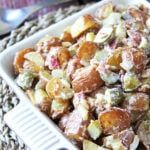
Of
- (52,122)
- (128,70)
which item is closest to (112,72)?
(128,70)

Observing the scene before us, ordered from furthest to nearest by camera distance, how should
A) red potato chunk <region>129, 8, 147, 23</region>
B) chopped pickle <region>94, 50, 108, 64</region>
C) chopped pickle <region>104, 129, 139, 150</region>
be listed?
red potato chunk <region>129, 8, 147, 23</region> < chopped pickle <region>94, 50, 108, 64</region> < chopped pickle <region>104, 129, 139, 150</region>

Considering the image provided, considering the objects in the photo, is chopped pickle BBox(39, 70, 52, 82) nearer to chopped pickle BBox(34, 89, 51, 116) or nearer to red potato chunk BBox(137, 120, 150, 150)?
chopped pickle BBox(34, 89, 51, 116)

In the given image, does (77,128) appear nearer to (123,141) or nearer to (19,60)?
(123,141)

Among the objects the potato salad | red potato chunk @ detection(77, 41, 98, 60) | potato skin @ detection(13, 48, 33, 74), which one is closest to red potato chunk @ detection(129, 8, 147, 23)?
the potato salad

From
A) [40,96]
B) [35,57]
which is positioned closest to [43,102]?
[40,96]

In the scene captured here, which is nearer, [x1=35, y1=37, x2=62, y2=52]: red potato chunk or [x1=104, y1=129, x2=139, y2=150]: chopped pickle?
[x1=104, y1=129, x2=139, y2=150]: chopped pickle

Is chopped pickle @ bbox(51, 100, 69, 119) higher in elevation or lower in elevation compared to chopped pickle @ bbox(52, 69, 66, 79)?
lower

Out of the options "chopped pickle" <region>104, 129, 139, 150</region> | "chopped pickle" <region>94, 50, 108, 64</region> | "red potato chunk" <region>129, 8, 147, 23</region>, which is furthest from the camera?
"red potato chunk" <region>129, 8, 147, 23</region>

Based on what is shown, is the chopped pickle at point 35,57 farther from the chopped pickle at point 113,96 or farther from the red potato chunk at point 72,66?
the chopped pickle at point 113,96
